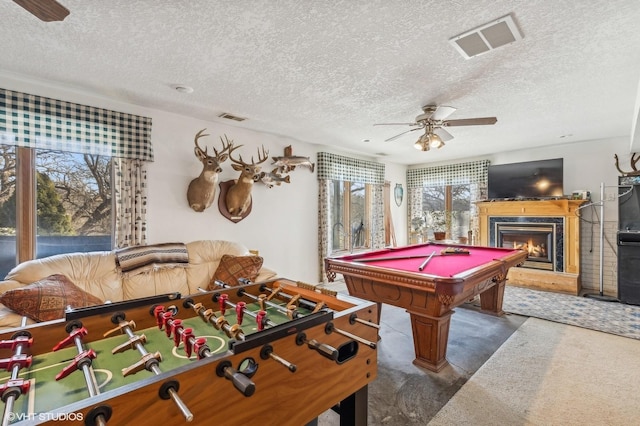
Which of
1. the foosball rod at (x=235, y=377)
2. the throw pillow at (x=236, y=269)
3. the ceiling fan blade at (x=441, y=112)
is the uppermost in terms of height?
the ceiling fan blade at (x=441, y=112)

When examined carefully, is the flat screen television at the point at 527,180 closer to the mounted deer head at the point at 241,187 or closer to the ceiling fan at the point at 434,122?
the ceiling fan at the point at 434,122

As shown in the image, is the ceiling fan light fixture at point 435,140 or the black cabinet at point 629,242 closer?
the ceiling fan light fixture at point 435,140

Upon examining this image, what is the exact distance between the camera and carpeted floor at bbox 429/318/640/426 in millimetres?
1920

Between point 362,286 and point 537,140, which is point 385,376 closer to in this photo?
point 362,286

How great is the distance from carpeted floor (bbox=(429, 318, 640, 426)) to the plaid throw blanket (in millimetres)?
2642

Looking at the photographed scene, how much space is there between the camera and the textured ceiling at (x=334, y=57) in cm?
172

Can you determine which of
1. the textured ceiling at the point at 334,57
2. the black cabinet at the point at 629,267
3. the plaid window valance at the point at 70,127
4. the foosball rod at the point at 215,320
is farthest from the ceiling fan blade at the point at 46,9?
the black cabinet at the point at 629,267

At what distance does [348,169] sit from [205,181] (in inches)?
111

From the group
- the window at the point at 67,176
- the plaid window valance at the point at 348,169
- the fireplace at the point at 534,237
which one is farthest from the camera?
the plaid window valance at the point at 348,169

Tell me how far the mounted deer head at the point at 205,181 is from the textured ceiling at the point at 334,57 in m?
0.50

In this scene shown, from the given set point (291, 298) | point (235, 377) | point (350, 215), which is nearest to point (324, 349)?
point (235, 377)

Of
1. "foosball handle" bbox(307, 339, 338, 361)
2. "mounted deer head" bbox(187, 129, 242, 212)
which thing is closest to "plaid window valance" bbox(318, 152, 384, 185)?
"mounted deer head" bbox(187, 129, 242, 212)

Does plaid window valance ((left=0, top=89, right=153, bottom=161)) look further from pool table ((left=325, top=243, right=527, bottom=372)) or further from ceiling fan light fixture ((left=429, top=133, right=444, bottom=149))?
ceiling fan light fixture ((left=429, top=133, right=444, bottom=149))

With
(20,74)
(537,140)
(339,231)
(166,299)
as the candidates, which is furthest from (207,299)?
(537,140)
